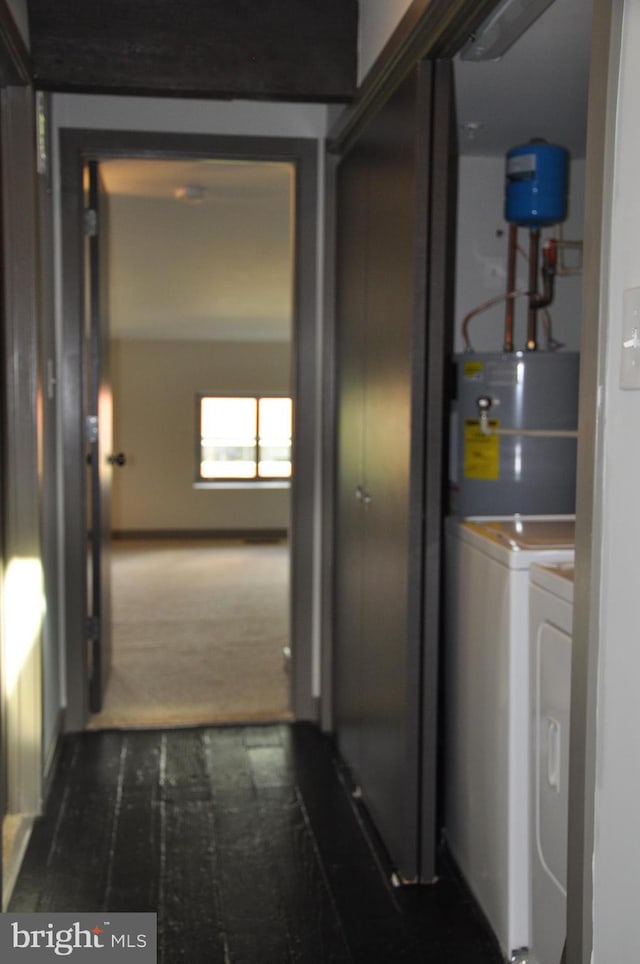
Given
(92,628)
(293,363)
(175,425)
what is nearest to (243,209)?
(293,363)

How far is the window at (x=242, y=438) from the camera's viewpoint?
848 centimetres

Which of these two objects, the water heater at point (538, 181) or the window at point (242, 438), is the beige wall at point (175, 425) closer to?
the window at point (242, 438)

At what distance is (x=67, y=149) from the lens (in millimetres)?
3256

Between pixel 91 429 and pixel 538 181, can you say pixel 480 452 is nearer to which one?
pixel 538 181

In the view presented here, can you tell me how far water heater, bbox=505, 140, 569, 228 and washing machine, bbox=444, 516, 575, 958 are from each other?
0.95 meters

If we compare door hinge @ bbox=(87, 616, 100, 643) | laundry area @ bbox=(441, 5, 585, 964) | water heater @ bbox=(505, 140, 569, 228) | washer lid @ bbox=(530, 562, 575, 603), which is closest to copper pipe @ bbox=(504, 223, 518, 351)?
laundry area @ bbox=(441, 5, 585, 964)

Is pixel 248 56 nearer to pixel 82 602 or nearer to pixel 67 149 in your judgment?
pixel 67 149

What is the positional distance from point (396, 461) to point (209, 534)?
625 cm

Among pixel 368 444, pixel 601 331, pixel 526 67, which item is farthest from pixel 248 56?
pixel 601 331

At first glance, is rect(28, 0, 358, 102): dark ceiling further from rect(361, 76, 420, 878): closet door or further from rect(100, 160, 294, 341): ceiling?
rect(100, 160, 294, 341): ceiling

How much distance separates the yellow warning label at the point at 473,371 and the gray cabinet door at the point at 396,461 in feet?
0.69

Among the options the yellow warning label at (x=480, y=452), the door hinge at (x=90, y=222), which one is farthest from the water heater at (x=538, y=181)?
the door hinge at (x=90, y=222)

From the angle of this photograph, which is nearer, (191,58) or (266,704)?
(191,58)

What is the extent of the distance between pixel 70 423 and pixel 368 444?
1.17 m
